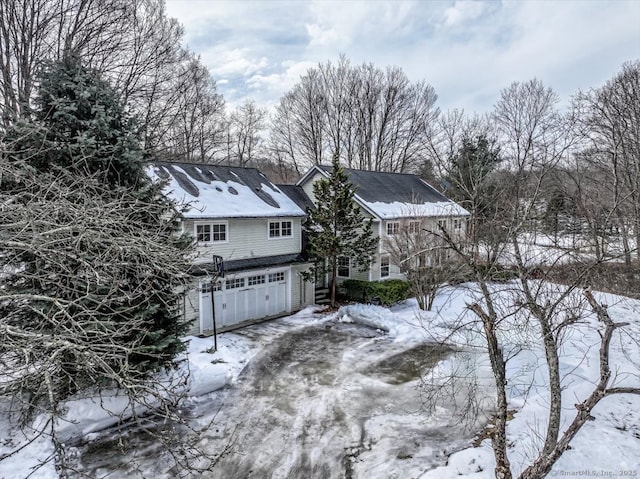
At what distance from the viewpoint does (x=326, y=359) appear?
11.7m

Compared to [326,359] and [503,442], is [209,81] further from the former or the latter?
[503,442]

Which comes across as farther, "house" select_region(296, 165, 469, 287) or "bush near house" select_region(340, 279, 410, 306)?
"house" select_region(296, 165, 469, 287)

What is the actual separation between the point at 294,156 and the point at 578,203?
29.8 metres

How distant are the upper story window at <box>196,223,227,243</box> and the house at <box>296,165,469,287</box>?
19.6 ft

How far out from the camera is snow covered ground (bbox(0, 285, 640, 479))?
645 cm

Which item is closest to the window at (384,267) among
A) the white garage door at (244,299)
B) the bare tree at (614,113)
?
the white garage door at (244,299)

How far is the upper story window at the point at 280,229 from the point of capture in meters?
16.4

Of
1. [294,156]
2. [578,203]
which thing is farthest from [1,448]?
[294,156]

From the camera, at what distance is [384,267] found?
19.1 m

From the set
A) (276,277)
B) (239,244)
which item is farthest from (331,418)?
(276,277)

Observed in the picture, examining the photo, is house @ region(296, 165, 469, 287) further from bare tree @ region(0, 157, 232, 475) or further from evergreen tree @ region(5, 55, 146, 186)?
bare tree @ region(0, 157, 232, 475)

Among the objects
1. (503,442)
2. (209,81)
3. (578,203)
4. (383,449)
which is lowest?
(383,449)

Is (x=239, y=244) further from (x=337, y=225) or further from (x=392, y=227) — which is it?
(x=392, y=227)

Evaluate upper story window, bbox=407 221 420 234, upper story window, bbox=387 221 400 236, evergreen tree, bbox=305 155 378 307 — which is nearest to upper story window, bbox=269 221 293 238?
evergreen tree, bbox=305 155 378 307
